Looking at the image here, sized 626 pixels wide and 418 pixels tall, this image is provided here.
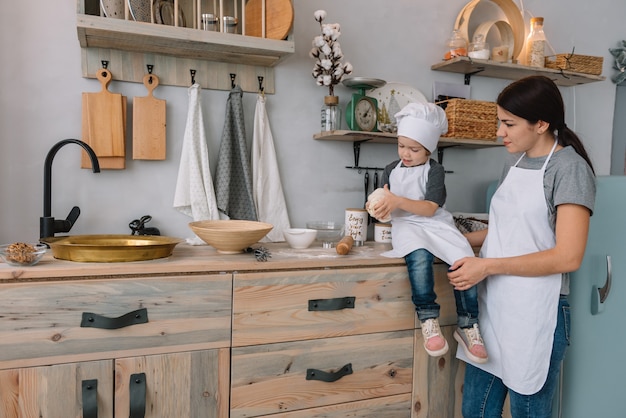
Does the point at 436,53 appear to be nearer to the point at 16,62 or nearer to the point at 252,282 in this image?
the point at 252,282

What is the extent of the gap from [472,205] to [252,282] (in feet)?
4.80

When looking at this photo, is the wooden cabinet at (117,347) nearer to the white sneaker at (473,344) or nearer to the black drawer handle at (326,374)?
the black drawer handle at (326,374)

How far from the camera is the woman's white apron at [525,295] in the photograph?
146 centimetres

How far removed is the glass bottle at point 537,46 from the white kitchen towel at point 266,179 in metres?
1.36

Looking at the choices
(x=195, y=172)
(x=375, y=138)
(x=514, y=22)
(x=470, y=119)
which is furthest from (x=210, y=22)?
(x=514, y=22)

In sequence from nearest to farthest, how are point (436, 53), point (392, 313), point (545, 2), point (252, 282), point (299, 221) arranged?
1. point (252, 282)
2. point (392, 313)
3. point (299, 221)
4. point (436, 53)
5. point (545, 2)

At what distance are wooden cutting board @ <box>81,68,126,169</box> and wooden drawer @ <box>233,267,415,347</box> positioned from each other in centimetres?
75

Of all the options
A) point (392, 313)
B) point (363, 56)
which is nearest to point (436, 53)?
point (363, 56)

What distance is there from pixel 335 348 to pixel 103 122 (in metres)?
1.17

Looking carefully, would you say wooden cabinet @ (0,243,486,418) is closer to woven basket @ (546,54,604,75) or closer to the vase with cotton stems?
the vase with cotton stems

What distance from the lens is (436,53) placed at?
2393 mm

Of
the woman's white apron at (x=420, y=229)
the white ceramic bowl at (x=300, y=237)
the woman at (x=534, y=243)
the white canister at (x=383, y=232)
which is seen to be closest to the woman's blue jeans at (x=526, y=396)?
the woman at (x=534, y=243)

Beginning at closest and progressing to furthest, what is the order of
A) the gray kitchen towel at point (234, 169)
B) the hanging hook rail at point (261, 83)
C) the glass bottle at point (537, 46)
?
the gray kitchen towel at point (234, 169) < the hanging hook rail at point (261, 83) < the glass bottle at point (537, 46)

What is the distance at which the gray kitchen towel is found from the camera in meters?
1.96
